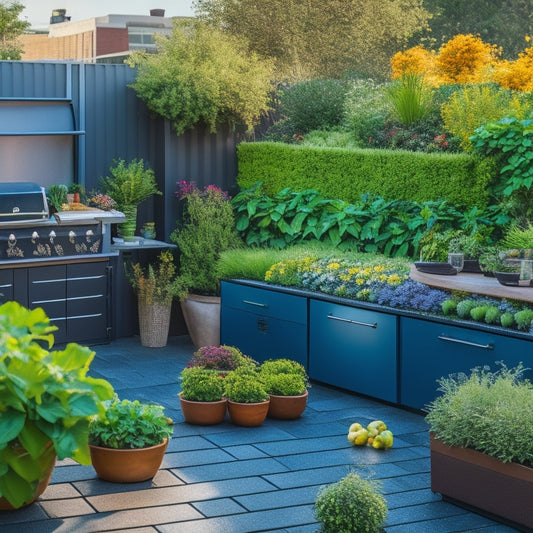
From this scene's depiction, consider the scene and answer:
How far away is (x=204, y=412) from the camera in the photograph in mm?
6488

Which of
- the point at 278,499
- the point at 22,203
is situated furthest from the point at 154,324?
the point at 278,499

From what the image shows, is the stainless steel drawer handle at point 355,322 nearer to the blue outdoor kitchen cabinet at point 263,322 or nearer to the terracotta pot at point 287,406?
the blue outdoor kitchen cabinet at point 263,322

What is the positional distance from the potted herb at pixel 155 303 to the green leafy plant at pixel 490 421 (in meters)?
4.41

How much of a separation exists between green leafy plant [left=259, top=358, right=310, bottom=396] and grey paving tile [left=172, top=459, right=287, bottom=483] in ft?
2.87

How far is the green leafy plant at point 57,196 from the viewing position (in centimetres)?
869

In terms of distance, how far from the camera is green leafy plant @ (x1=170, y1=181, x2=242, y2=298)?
29.7 ft

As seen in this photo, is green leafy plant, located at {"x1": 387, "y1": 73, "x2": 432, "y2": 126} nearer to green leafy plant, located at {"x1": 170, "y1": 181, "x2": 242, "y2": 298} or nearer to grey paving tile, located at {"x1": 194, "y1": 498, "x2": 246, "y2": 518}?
green leafy plant, located at {"x1": 170, "y1": 181, "x2": 242, "y2": 298}

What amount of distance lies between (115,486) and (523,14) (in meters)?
31.5

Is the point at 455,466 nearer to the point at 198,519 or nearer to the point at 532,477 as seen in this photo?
the point at 532,477

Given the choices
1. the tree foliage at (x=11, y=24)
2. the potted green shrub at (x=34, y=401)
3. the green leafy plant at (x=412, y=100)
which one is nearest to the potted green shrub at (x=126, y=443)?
the potted green shrub at (x=34, y=401)

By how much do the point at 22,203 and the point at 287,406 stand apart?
10.1 ft

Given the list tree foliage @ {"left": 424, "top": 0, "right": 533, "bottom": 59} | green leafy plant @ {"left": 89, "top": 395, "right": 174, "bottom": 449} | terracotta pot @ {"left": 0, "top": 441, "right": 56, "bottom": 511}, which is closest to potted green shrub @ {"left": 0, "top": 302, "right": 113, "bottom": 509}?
terracotta pot @ {"left": 0, "top": 441, "right": 56, "bottom": 511}

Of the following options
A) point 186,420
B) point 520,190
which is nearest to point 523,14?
point 520,190

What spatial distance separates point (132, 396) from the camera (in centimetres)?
732
